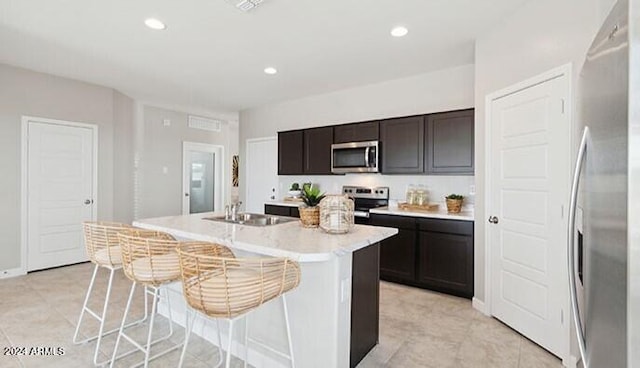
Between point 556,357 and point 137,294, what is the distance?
3848 mm

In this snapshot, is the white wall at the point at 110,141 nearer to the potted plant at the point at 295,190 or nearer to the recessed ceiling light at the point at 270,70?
the potted plant at the point at 295,190

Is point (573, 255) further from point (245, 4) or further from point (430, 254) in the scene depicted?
point (245, 4)

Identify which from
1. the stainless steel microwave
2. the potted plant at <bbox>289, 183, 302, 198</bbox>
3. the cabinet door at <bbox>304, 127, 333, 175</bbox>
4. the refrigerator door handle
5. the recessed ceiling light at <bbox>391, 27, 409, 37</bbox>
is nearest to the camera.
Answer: the refrigerator door handle

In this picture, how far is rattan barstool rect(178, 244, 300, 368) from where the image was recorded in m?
1.48

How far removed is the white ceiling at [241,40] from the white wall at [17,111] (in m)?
0.21

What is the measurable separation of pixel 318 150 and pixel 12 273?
429cm

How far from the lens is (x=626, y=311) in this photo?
79cm

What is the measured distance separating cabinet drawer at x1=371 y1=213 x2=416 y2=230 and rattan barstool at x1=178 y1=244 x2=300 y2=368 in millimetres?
2410

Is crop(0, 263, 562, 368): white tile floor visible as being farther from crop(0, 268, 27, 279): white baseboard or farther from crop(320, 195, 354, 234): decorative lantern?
crop(320, 195, 354, 234): decorative lantern

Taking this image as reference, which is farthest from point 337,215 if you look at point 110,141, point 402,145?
point 110,141

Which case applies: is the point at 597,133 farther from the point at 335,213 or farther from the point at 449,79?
the point at 449,79

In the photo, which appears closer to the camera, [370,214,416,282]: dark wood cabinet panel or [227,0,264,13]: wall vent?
[227,0,264,13]: wall vent

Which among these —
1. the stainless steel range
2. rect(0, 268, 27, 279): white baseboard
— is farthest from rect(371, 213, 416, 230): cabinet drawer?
rect(0, 268, 27, 279): white baseboard

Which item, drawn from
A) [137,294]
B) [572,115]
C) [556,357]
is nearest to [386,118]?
[572,115]
